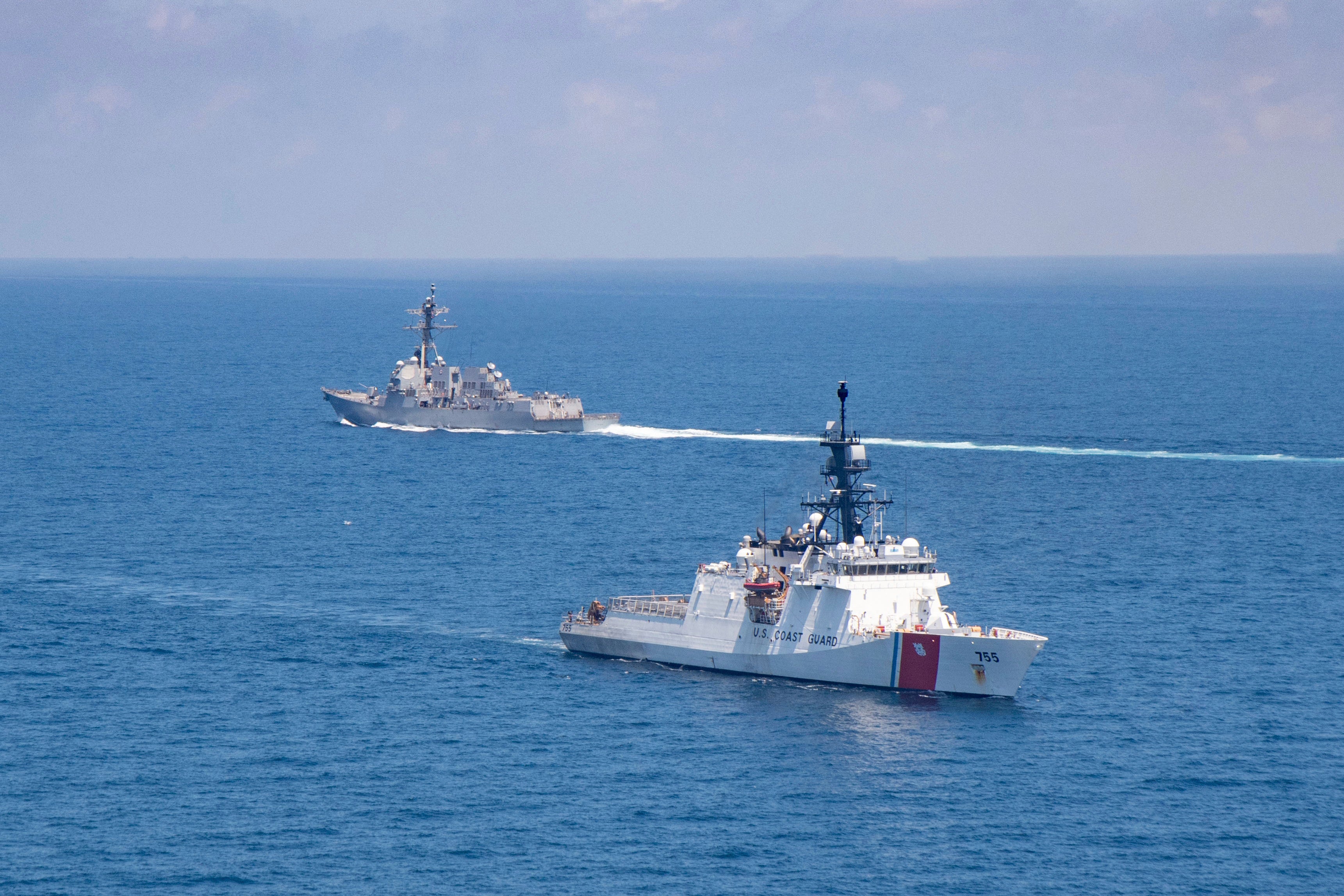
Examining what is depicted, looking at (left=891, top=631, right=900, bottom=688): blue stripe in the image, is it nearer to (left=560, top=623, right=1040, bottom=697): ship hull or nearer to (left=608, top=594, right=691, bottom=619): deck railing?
(left=560, top=623, right=1040, bottom=697): ship hull

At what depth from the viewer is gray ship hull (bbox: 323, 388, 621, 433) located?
593ft

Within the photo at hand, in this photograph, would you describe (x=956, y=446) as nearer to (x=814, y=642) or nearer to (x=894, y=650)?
(x=814, y=642)

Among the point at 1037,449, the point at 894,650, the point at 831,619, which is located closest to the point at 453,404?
the point at 1037,449

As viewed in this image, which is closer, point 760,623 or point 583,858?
point 583,858

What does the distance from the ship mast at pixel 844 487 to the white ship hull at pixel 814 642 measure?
16.2ft

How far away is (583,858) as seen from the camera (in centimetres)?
6281

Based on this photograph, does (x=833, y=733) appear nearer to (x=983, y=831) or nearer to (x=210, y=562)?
(x=983, y=831)

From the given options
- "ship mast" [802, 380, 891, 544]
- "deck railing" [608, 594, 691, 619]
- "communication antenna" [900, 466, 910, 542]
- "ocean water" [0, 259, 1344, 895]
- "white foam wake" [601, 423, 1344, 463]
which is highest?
"ship mast" [802, 380, 891, 544]

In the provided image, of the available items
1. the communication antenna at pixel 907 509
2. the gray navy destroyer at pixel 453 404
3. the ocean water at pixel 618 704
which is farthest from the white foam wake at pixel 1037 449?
the gray navy destroyer at pixel 453 404

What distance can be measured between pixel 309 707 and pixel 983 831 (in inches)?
1259

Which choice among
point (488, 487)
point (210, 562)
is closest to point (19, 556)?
point (210, 562)

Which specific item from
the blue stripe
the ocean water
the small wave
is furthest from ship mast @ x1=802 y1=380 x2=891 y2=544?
the small wave

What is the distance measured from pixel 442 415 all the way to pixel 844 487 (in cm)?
10294

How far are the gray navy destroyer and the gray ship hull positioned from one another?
0.14 feet
